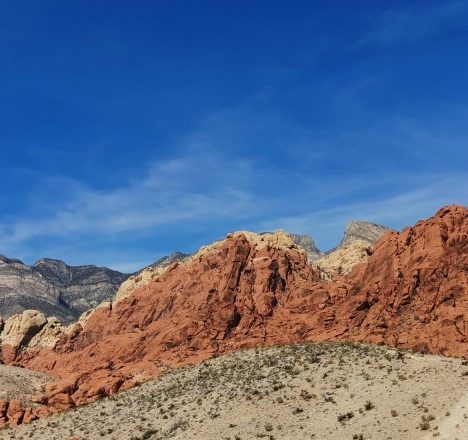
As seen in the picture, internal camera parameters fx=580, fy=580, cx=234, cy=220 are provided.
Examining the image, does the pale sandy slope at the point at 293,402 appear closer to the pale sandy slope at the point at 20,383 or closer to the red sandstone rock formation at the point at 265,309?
the red sandstone rock formation at the point at 265,309

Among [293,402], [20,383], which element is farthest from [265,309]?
[20,383]

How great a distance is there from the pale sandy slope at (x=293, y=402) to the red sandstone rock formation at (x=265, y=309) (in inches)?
241

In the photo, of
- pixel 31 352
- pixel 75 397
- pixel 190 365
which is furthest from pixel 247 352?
pixel 31 352

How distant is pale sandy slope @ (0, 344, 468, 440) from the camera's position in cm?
4325

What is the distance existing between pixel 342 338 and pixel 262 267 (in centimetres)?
2180

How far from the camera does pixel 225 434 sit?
47.5 m

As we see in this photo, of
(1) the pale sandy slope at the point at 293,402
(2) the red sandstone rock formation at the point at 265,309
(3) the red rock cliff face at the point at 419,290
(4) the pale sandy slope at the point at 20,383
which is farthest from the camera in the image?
(4) the pale sandy slope at the point at 20,383

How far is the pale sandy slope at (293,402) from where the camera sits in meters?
43.2

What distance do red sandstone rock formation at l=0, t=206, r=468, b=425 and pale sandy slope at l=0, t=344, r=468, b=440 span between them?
6.11 meters

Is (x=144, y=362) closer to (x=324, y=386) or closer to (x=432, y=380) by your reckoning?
(x=324, y=386)

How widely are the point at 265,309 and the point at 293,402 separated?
31.6 meters

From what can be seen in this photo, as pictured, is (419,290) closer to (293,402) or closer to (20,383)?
(293,402)

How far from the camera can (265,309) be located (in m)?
82.2

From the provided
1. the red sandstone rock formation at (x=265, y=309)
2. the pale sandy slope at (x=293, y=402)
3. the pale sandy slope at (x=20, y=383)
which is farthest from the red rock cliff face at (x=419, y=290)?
the pale sandy slope at (x=20, y=383)
